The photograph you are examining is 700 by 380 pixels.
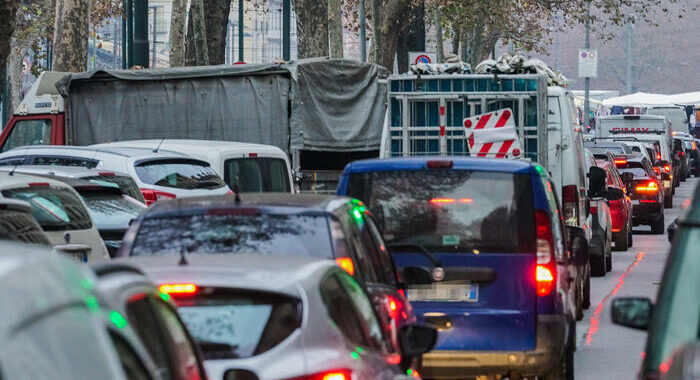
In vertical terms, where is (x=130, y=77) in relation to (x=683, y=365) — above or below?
above

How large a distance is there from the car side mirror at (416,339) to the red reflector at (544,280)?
2812mm

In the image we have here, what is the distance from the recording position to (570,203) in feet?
53.1

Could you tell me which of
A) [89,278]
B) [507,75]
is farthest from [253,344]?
[507,75]

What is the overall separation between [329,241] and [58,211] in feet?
16.9

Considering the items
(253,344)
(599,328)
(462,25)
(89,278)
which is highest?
(462,25)

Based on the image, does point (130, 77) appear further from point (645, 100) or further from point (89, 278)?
point (645, 100)

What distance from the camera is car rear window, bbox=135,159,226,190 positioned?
17422 millimetres

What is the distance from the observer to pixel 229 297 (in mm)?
5762

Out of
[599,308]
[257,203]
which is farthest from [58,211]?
[599,308]

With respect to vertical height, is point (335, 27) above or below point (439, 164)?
above

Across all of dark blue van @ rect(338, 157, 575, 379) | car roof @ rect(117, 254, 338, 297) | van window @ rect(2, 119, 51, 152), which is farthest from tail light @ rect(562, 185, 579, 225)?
van window @ rect(2, 119, 51, 152)

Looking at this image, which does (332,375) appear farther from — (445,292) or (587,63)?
(587,63)

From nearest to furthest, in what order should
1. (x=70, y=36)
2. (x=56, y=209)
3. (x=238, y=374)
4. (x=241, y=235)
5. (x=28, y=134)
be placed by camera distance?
(x=238, y=374), (x=241, y=235), (x=56, y=209), (x=28, y=134), (x=70, y=36)

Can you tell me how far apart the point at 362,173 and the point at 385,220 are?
0.34 meters
